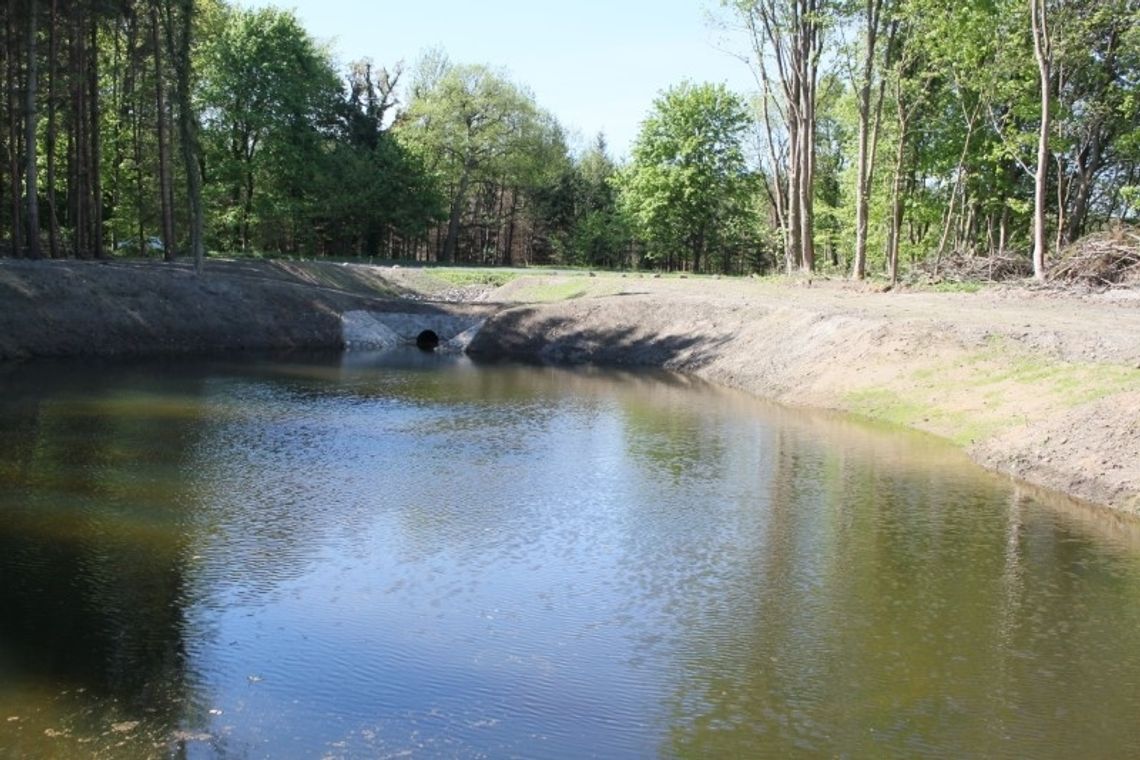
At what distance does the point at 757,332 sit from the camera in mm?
A: 36500

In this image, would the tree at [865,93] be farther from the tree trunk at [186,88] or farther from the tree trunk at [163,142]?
the tree trunk at [163,142]

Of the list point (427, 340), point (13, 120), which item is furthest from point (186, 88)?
point (427, 340)

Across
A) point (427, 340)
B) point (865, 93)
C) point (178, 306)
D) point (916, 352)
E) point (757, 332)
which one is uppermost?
point (865, 93)

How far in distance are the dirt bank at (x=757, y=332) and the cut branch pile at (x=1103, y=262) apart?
141 cm

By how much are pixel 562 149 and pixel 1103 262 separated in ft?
155

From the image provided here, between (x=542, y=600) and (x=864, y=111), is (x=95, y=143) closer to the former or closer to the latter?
(x=864, y=111)

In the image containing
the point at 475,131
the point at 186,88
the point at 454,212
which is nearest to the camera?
the point at 186,88

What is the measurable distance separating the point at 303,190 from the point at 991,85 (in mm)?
39885

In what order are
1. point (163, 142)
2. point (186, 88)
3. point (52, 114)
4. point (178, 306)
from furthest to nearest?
1. point (163, 142)
2. point (178, 306)
3. point (186, 88)
4. point (52, 114)

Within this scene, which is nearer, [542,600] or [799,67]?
[542,600]

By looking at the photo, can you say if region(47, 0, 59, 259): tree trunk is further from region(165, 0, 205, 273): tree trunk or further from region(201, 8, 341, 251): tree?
region(201, 8, 341, 251): tree

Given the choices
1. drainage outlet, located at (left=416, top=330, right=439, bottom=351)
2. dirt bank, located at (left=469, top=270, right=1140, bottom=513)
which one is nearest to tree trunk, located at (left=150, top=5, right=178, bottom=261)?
drainage outlet, located at (left=416, top=330, right=439, bottom=351)

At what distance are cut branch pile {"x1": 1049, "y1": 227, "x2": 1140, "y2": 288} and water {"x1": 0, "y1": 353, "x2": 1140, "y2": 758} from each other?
14.6m

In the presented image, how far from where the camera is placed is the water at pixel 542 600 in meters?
8.73
